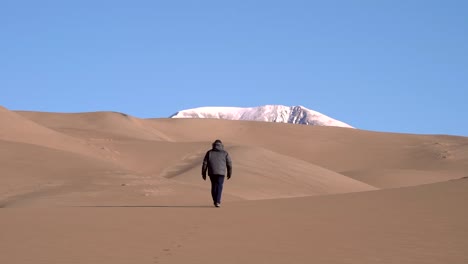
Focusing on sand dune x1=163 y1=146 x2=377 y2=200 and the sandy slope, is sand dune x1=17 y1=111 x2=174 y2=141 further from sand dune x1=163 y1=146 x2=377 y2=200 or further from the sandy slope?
the sandy slope

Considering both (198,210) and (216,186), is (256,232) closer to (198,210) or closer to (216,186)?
(198,210)

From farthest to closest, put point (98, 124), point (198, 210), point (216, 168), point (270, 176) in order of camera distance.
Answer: point (98, 124) → point (270, 176) → point (216, 168) → point (198, 210)

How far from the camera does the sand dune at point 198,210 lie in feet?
32.7

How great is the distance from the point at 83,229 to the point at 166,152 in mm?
40469

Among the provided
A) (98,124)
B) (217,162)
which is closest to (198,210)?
(217,162)

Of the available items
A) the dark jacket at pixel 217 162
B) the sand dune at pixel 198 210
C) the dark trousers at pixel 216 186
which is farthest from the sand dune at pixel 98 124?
the dark trousers at pixel 216 186

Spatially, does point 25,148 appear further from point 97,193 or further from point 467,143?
point 467,143

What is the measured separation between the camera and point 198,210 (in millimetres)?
15570

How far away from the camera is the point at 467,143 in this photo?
80.4m

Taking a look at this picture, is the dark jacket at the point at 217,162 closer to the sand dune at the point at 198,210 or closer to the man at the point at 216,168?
the man at the point at 216,168

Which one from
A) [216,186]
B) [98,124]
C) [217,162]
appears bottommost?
[216,186]

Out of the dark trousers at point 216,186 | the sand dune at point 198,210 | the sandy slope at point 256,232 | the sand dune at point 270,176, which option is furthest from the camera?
the sand dune at point 270,176

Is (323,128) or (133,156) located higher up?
(323,128)

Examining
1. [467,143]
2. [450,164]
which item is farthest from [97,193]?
[467,143]
